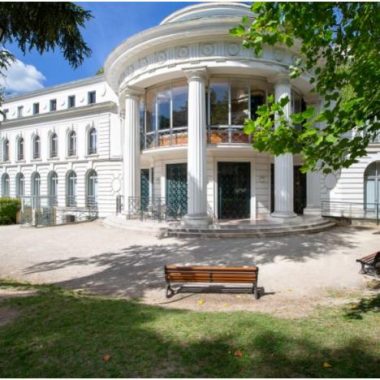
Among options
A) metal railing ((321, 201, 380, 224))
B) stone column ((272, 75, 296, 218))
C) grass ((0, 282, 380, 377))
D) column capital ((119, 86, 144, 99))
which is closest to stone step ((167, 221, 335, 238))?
stone column ((272, 75, 296, 218))

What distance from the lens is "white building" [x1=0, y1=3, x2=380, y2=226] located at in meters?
14.7

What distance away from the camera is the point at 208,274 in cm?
660

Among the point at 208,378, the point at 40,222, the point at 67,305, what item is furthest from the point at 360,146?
the point at 40,222

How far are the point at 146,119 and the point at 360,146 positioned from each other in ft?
49.7

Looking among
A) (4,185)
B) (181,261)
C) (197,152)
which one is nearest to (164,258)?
(181,261)

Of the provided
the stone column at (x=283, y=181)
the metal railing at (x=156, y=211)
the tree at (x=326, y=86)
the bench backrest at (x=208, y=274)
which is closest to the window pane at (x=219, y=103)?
the stone column at (x=283, y=181)

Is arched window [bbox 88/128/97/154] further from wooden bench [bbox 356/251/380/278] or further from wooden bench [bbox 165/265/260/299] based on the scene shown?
wooden bench [bbox 356/251/380/278]

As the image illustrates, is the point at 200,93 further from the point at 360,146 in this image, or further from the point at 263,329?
the point at 263,329

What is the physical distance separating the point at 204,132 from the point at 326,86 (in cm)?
952

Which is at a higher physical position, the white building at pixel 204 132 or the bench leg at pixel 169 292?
the white building at pixel 204 132

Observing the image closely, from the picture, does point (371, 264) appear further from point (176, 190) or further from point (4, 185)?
point (4, 185)

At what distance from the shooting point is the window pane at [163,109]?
17.1 meters

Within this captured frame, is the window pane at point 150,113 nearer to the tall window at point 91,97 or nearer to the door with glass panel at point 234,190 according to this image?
the door with glass panel at point 234,190

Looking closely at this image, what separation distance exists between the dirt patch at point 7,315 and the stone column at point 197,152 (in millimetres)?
9350
